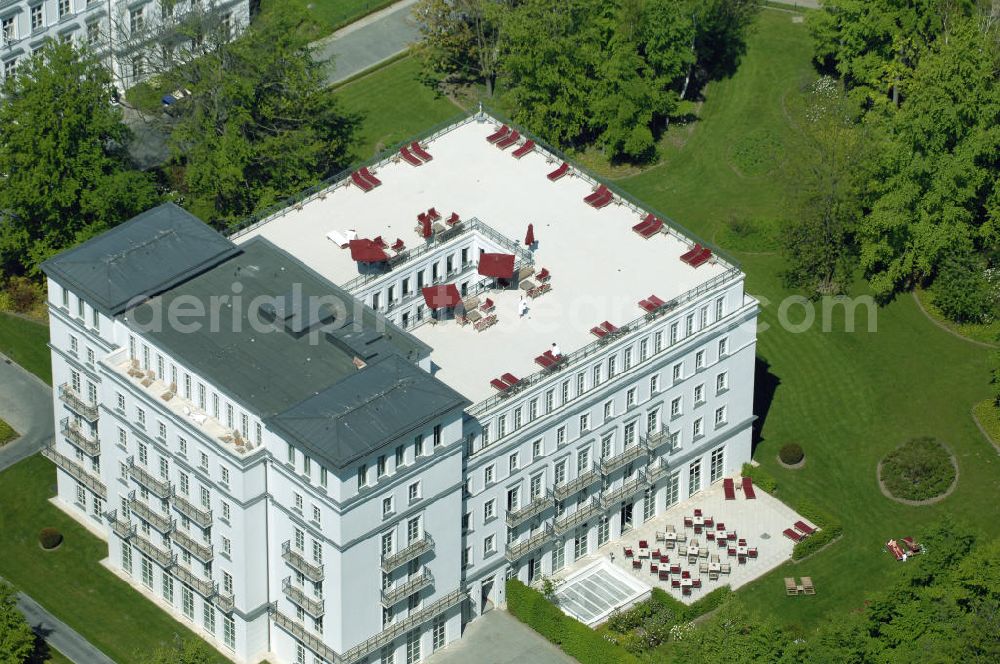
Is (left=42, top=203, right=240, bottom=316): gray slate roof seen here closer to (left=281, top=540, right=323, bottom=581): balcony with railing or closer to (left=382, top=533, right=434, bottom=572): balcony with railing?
(left=281, top=540, right=323, bottom=581): balcony with railing

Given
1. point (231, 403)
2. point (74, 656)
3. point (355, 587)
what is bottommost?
point (74, 656)

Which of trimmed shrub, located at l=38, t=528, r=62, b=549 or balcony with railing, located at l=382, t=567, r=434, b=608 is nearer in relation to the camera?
balcony with railing, located at l=382, t=567, r=434, b=608

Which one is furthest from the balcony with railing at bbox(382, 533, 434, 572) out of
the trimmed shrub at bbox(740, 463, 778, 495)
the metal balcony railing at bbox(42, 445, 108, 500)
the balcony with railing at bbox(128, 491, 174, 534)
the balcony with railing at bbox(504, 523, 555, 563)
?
the trimmed shrub at bbox(740, 463, 778, 495)

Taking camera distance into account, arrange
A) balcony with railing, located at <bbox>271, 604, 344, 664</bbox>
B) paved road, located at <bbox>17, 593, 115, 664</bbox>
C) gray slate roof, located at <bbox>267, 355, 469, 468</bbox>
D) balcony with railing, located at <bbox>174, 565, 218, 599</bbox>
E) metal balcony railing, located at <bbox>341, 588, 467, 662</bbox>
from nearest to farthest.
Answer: gray slate roof, located at <bbox>267, 355, 469, 468</bbox> < balcony with railing, located at <bbox>271, 604, 344, 664</bbox> < metal balcony railing, located at <bbox>341, 588, 467, 662</bbox> < balcony with railing, located at <bbox>174, 565, 218, 599</bbox> < paved road, located at <bbox>17, 593, 115, 664</bbox>

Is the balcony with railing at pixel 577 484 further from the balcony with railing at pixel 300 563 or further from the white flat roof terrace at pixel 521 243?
the balcony with railing at pixel 300 563

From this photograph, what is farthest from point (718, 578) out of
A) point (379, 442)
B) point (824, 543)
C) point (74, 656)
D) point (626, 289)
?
point (74, 656)

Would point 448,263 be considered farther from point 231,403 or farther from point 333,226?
point 231,403

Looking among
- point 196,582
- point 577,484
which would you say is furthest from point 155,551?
point 577,484

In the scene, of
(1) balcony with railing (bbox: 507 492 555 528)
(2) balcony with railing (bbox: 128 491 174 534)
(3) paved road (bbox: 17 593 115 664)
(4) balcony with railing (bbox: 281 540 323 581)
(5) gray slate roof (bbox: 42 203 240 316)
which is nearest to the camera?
(4) balcony with railing (bbox: 281 540 323 581)
